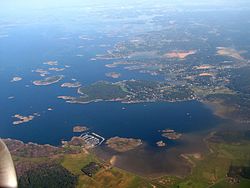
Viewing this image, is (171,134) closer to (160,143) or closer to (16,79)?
(160,143)

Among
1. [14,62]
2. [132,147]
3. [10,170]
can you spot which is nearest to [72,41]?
[14,62]

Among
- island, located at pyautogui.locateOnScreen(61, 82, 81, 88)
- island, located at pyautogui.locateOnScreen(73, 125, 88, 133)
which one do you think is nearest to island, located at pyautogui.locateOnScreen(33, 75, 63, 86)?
island, located at pyautogui.locateOnScreen(61, 82, 81, 88)

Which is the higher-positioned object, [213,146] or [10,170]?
[10,170]

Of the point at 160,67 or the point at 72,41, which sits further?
the point at 72,41

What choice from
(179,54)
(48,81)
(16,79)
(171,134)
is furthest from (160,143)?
(179,54)

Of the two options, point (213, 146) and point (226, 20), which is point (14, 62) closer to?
point (213, 146)

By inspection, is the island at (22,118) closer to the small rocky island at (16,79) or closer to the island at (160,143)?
the island at (160,143)
